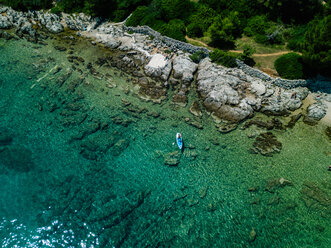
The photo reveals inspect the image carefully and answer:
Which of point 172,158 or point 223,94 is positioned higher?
point 223,94

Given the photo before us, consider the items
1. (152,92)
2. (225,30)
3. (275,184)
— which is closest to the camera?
(275,184)

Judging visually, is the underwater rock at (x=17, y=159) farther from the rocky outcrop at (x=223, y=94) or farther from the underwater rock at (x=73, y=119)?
the rocky outcrop at (x=223, y=94)

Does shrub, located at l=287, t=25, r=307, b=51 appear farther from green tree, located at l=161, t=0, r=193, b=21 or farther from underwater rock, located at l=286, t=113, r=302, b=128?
green tree, located at l=161, t=0, r=193, b=21

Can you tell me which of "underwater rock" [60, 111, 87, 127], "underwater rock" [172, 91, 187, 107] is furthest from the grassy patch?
"underwater rock" [60, 111, 87, 127]

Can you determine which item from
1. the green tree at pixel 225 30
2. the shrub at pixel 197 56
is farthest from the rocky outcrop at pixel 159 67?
the green tree at pixel 225 30

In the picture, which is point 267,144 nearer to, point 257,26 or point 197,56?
point 197,56

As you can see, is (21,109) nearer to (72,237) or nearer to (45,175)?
(45,175)

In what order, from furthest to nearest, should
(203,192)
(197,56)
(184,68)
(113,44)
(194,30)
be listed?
(113,44) → (194,30) → (197,56) → (184,68) → (203,192)

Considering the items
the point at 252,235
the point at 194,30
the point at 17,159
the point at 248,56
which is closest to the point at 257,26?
the point at 248,56

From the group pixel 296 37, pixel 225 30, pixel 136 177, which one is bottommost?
pixel 136 177
